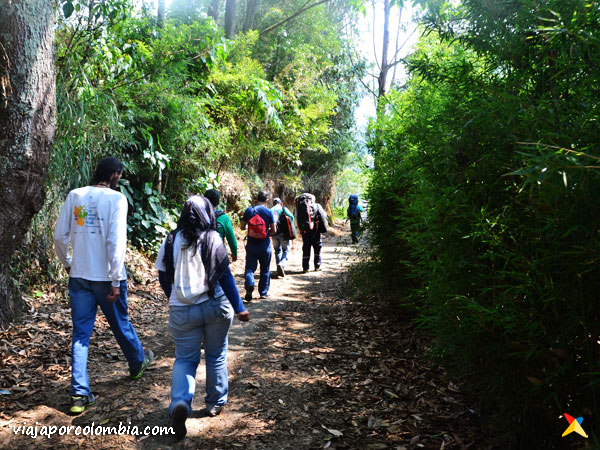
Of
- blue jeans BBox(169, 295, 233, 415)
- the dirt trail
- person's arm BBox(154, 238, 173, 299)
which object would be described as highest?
person's arm BBox(154, 238, 173, 299)

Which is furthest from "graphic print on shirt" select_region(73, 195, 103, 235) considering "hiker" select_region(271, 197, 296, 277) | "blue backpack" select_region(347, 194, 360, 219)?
"blue backpack" select_region(347, 194, 360, 219)

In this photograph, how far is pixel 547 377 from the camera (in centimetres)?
200

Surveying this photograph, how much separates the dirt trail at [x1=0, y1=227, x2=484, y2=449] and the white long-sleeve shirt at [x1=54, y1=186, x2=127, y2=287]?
111cm

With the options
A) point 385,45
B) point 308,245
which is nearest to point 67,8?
point 308,245

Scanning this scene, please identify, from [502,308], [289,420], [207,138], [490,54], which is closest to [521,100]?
[490,54]

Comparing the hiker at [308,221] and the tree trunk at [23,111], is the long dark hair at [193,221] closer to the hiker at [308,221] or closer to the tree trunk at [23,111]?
the tree trunk at [23,111]

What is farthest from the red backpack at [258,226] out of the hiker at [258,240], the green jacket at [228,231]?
the green jacket at [228,231]

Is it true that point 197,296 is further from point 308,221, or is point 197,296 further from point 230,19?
point 230,19

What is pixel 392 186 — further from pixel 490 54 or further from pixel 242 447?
pixel 242 447

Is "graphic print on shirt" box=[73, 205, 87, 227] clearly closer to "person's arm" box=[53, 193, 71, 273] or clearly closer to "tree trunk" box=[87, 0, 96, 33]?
"person's arm" box=[53, 193, 71, 273]

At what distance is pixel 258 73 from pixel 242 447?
1063 centimetres

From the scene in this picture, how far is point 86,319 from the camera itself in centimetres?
324

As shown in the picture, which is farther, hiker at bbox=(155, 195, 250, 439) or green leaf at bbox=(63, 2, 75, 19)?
green leaf at bbox=(63, 2, 75, 19)

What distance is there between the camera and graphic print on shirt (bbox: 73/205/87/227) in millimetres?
3297
